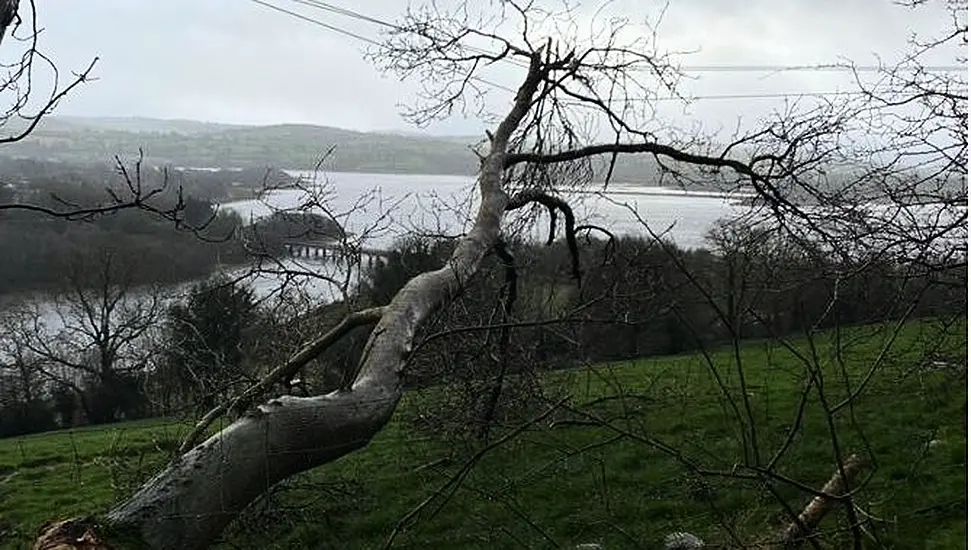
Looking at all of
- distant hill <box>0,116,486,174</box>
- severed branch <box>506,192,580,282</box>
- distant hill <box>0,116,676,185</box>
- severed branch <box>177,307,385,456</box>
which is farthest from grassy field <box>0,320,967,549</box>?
distant hill <box>0,116,486,174</box>

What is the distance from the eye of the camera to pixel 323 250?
6.77m

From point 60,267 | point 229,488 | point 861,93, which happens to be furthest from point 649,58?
point 60,267

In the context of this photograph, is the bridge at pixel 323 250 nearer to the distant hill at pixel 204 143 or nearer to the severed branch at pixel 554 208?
the severed branch at pixel 554 208

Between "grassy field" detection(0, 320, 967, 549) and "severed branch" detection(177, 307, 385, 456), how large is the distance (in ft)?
2.38

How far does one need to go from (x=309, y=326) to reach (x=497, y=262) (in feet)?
6.69

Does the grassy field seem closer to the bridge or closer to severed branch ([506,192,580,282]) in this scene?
severed branch ([506,192,580,282])

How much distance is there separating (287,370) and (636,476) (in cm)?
376

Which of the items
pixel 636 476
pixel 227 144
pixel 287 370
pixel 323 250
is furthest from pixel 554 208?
pixel 227 144

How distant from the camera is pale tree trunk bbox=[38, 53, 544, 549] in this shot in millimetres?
2662

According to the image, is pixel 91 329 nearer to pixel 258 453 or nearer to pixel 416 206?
pixel 416 206

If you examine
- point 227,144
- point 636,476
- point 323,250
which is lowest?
point 636,476

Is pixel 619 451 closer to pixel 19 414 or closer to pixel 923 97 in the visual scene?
pixel 923 97

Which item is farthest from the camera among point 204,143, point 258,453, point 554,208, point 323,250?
point 204,143

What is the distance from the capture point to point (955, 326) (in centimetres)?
699
